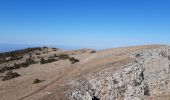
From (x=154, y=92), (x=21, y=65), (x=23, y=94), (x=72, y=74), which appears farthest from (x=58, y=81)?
(x=21, y=65)

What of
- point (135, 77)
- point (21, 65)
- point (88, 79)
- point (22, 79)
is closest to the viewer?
point (88, 79)

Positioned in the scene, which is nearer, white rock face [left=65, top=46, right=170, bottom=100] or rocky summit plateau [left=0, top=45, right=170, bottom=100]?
rocky summit plateau [left=0, top=45, right=170, bottom=100]

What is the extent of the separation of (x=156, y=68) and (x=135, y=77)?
581cm

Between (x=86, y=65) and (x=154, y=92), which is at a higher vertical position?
(x=86, y=65)

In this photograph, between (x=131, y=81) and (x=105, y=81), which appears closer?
(x=105, y=81)

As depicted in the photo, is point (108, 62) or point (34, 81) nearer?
point (34, 81)

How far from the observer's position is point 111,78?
110ft

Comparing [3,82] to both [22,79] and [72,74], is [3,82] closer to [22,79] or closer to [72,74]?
[22,79]

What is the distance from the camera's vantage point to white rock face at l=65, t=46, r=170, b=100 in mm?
31484

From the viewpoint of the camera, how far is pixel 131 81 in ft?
114

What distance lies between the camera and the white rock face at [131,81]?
31484mm

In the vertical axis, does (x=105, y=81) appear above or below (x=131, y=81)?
above

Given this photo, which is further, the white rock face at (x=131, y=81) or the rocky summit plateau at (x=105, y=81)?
the white rock face at (x=131, y=81)

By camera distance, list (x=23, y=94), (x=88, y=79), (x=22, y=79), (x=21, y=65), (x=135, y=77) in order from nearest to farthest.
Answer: (x=23, y=94)
(x=88, y=79)
(x=135, y=77)
(x=22, y=79)
(x=21, y=65)
